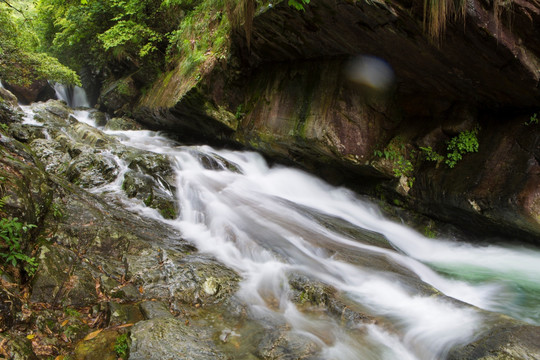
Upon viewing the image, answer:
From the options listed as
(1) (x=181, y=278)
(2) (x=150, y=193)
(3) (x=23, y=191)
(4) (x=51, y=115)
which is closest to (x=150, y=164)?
(2) (x=150, y=193)

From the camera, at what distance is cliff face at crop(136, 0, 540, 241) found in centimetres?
496

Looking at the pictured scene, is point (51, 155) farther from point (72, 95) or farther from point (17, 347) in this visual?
point (72, 95)

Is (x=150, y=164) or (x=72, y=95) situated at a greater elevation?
(x=72, y=95)

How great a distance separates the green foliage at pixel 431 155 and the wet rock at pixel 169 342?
5970 millimetres

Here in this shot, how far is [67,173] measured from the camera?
6.42 meters

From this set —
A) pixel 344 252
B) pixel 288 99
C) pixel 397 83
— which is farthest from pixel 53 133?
pixel 397 83

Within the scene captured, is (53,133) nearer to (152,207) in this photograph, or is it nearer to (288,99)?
(152,207)

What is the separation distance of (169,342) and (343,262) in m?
2.87

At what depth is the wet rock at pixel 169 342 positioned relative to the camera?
2.69m

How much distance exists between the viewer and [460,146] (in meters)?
6.52

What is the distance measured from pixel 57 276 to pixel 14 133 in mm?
6542

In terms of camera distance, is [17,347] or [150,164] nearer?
[17,347]

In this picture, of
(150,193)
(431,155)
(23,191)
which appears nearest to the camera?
(23,191)

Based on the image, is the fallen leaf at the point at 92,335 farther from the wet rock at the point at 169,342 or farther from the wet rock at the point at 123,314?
the wet rock at the point at 169,342
